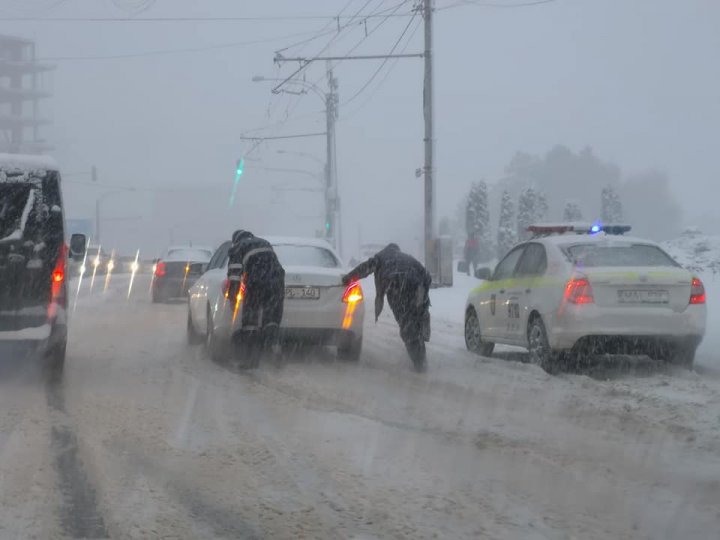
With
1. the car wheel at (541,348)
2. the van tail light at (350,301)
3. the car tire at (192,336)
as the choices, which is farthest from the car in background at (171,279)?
the car wheel at (541,348)

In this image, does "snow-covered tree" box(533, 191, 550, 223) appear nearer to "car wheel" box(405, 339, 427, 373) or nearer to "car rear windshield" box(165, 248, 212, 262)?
"car rear windshield" box(165, 248, 212, 262)

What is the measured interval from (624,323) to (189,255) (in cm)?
1657

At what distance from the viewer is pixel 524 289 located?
10188 mm

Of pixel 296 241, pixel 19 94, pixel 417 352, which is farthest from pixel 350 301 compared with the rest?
pixel 19 94

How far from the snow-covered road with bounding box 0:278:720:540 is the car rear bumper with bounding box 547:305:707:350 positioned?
0.45m

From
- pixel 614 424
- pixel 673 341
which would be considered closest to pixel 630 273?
pixel 673 341

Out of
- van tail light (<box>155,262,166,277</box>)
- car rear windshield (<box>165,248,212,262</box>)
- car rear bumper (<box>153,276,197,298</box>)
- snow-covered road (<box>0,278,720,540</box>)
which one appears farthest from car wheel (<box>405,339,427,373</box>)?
van tail light (<box>155,262,166,277</box>)

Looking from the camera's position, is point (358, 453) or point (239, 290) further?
point (239, 290)

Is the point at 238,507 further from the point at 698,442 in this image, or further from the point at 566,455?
the point at 698,442

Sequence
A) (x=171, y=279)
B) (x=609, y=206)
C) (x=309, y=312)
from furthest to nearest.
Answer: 1. (x=609, y=206)
2. (x=171, y=279)
3. (x=309, y=312)

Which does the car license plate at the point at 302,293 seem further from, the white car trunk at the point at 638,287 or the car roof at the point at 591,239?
the white car trunk at the point at 638,287

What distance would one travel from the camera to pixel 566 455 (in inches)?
240

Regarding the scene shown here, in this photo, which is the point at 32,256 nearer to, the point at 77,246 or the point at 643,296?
the point at 77,246

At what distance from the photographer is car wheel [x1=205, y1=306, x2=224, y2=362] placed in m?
10.6
